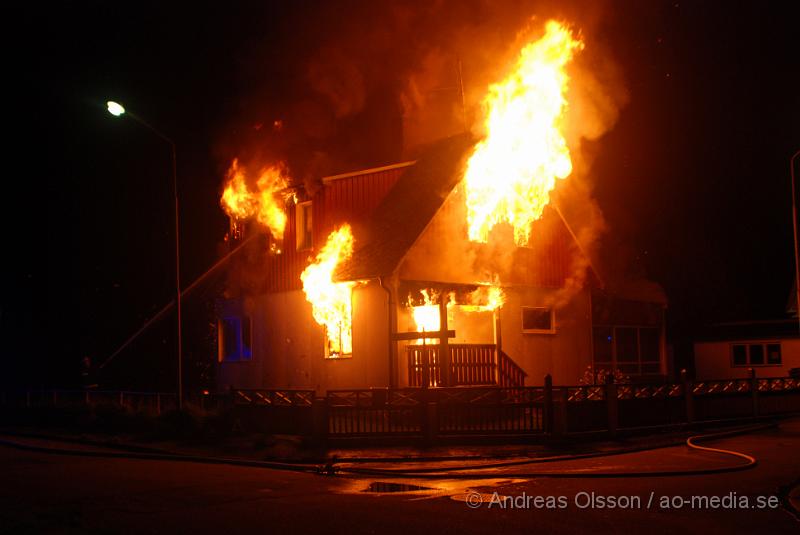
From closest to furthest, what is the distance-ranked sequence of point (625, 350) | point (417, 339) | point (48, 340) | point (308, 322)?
point (417, 339) < point (308, 322) < point (625, 350) < point (48, 340)

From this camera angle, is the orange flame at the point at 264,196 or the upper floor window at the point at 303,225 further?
the orange flame at the point at 264,196

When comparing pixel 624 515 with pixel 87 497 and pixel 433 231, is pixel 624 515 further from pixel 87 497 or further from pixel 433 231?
pixel 433 231

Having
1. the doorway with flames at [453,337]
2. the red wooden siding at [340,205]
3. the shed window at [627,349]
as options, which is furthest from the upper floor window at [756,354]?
the red wooden siding at [340,205]

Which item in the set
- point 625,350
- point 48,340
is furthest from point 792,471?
point 48,340

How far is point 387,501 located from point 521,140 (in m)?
15.4

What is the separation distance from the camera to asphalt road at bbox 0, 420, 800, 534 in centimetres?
919

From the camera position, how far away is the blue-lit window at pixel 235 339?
2752 centimetres

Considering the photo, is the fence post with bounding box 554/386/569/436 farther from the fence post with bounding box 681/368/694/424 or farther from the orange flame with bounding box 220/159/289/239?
the orange flame with bounding box 220/159/289/239

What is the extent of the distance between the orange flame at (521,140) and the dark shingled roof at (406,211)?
2.83ft

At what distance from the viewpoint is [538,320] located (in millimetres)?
26328

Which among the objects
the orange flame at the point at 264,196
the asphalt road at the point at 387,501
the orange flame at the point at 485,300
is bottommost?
the asphalt road at the point at 387,501

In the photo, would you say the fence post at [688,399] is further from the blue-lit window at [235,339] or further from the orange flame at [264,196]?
the blue-lit window at [235,339]

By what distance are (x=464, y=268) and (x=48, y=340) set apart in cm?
1982

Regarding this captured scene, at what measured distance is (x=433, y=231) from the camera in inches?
885
